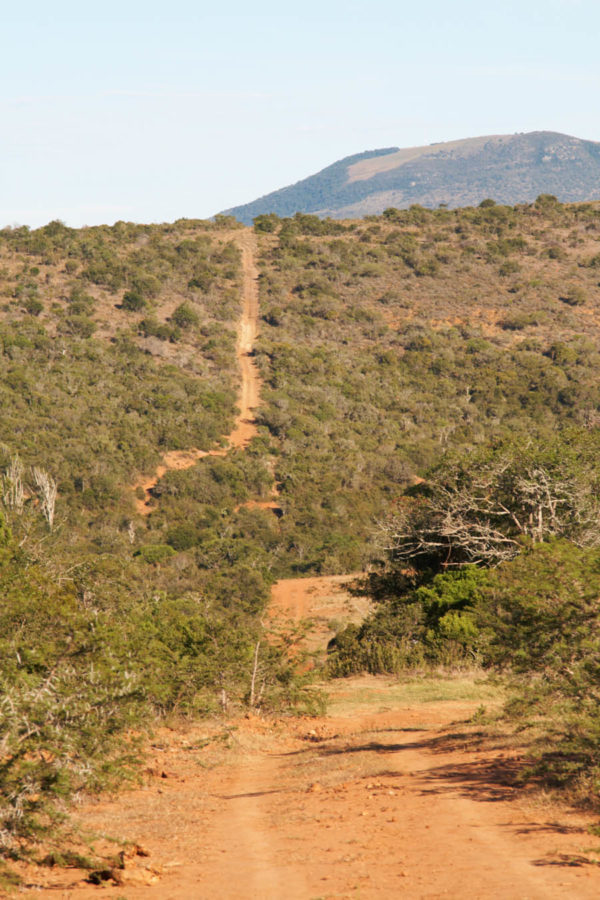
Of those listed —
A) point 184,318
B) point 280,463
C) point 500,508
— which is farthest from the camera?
point 184,318

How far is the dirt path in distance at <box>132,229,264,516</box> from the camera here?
49.9 meters

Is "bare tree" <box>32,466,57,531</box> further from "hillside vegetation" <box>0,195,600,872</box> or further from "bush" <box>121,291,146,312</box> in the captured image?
"bush" <box>121,291,146,312</box>

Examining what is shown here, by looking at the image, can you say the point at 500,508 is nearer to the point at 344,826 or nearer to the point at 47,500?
the point at 344,826

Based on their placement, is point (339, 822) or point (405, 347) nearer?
point (339, 822)

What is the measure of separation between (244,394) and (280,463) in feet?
34.8

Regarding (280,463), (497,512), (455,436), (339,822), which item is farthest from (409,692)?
(455,436)

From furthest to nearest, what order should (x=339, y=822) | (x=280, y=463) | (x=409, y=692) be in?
1. (x=280, y=463)
2. (x=409, y=692)
3. (x=339, y=822)

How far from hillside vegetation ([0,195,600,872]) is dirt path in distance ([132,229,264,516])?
613mm

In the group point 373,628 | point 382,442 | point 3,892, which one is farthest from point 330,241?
point 3,892

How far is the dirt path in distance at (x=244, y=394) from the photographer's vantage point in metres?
49.9

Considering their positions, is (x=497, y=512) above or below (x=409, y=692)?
above

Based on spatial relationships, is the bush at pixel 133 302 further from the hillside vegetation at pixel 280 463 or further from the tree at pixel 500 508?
the tree at pixel 500 508

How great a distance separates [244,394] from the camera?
2451 inches

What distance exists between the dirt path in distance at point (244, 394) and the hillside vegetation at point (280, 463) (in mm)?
613
